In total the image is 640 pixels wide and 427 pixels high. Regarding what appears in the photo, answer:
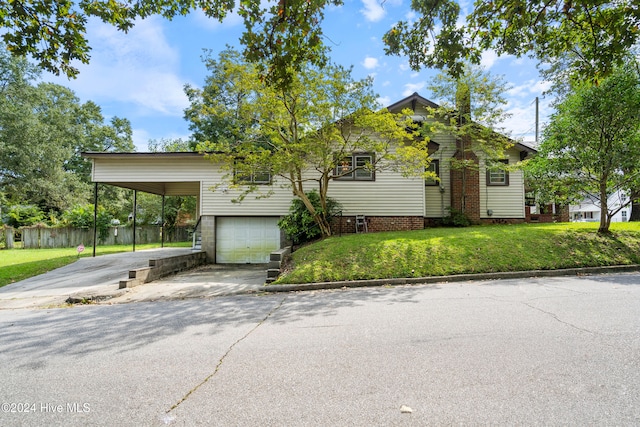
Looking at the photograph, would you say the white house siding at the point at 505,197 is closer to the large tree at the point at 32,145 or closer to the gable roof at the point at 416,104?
the gable roof at the point at 416,104

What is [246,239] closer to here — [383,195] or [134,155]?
[134,155]

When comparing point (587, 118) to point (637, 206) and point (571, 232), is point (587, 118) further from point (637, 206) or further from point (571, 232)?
point (637, 206)

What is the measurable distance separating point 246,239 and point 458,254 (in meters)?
8.96

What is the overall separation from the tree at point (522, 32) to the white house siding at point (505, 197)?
1078cm

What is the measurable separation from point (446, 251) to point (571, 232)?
16.8 feet

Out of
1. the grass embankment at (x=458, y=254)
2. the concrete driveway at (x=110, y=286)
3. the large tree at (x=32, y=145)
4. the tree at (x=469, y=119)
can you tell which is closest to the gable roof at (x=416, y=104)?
the tree at (x=469, y=119)

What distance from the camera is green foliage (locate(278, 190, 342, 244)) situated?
12605 mm

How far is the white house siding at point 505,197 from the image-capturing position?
53.2 feet

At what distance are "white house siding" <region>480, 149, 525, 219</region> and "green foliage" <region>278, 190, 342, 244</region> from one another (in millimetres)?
8353

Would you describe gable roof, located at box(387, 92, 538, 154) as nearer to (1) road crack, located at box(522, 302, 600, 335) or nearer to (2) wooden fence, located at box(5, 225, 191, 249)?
(1) road crack, located at box(522, 302, 600, 335)

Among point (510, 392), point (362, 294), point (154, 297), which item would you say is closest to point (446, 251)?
point (362, 294)

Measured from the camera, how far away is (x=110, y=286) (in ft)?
29.5

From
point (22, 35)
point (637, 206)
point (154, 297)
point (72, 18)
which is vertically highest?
point (72, 18)

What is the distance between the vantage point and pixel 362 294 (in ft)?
22.9
